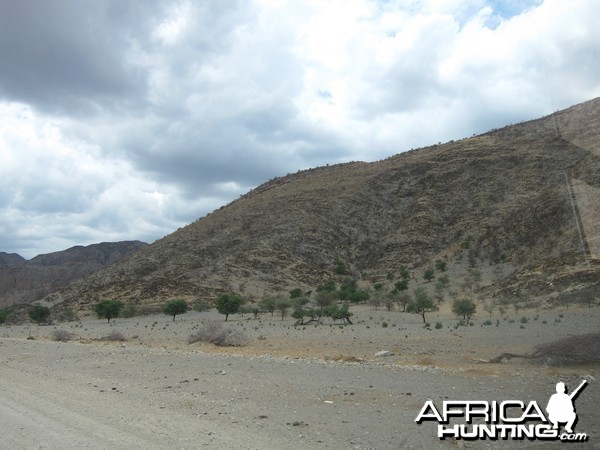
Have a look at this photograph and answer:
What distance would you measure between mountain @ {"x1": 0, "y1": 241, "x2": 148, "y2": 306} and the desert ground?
Answer: 2826 inches

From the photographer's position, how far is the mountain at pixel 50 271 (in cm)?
10411

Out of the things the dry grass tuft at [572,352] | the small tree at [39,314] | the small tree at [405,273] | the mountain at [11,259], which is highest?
the mountain at [11,259]

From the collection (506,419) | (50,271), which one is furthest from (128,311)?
(50,271)

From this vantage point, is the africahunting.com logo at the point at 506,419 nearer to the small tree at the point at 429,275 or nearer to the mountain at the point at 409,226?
the mountain at the point at 409,226

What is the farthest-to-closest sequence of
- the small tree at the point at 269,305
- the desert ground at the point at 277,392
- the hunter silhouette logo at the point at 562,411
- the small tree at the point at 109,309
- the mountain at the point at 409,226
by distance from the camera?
the mountain at the point at 409,226
the small tree at the point at 109,309
the small tree at the point at 269,305
the desert ground at the point at 277,392
the hunter silhouette logo at the point at 562,411

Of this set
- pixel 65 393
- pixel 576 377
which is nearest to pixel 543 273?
pixel 576 377

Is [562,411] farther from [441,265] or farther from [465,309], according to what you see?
[441,265]

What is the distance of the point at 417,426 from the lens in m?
8.18

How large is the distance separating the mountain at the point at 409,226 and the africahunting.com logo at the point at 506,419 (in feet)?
108

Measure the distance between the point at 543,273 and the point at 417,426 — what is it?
32782 mm

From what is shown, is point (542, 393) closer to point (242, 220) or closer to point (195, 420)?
point (195, 420)

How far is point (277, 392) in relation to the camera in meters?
11.3

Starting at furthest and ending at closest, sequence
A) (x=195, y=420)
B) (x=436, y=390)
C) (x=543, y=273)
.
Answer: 1. (x=543, y=273)
2. (x=436, y=390)
3. (x=195, y=420)

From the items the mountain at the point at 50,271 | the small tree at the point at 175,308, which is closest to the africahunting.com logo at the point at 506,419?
the small tree at the point at 175,308
